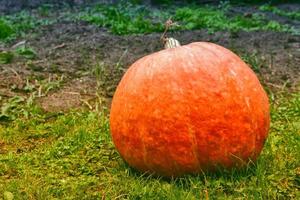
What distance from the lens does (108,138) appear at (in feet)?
11.3

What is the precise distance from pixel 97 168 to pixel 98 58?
8.19 ft

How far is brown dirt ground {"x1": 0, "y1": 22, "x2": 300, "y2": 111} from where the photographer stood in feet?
14.8

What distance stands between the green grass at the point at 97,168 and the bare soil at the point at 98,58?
0.50 m

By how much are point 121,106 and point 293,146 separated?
Answer: 1.00 meters

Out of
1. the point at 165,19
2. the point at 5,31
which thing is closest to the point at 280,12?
the point at 165,19

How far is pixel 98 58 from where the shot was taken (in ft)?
17.8

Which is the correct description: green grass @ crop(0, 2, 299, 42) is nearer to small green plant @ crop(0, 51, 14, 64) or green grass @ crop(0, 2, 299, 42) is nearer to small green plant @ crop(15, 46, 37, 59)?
small green plant @ crop(15, 46, 37, 59)

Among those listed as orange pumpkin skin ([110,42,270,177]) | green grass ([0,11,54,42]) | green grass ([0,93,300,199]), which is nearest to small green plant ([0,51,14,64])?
green grass ([0,11,54,42])

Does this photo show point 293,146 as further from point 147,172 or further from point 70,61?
point 70,61

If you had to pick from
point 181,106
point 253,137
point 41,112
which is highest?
point 181,106

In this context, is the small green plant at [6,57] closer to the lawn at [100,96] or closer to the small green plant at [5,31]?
the lawn at [100,96]

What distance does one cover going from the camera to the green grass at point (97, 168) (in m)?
2.65

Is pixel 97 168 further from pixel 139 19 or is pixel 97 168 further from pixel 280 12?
pixel 280 12

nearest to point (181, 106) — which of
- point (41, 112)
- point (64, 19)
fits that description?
point (41, 112)
